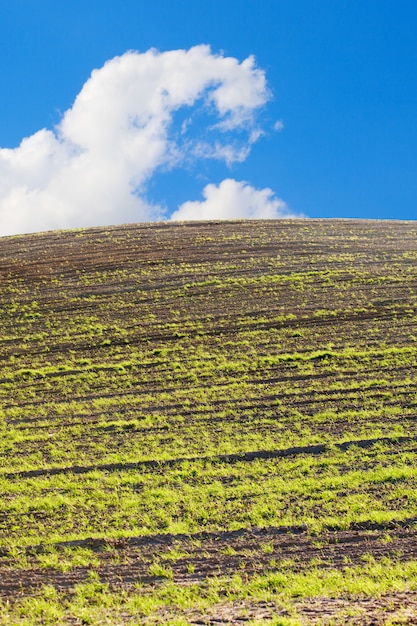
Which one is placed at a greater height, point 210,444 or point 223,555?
point 210,444

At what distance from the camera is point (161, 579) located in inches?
386

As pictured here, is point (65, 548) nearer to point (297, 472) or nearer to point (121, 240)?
point (297, 472)

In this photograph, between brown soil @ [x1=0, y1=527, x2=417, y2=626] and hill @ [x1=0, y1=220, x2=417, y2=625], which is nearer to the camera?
hill @ [x1=0, y1=220, x2=417, y2=625]

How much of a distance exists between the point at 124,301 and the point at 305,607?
19.7 meters

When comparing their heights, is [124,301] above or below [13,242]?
below

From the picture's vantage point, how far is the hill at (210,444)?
945cm

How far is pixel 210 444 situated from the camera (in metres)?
14.6

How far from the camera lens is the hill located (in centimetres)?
945

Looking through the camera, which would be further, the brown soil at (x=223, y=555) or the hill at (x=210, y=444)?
the brown soil at (x=223, y=555)

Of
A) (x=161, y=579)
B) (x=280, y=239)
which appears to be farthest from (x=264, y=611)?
(x=280, y=239)

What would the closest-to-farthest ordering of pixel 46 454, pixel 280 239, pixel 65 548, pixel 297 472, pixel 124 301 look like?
pixel 65 548
pixel 297 472
pixel 46 454
pixel 124 301
pixel 280 239

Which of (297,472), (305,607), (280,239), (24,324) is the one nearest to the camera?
(305,607)

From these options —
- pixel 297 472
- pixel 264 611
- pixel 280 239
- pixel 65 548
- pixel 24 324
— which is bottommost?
pixel 264 611

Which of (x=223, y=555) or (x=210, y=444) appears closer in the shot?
(x=223, y=555)
